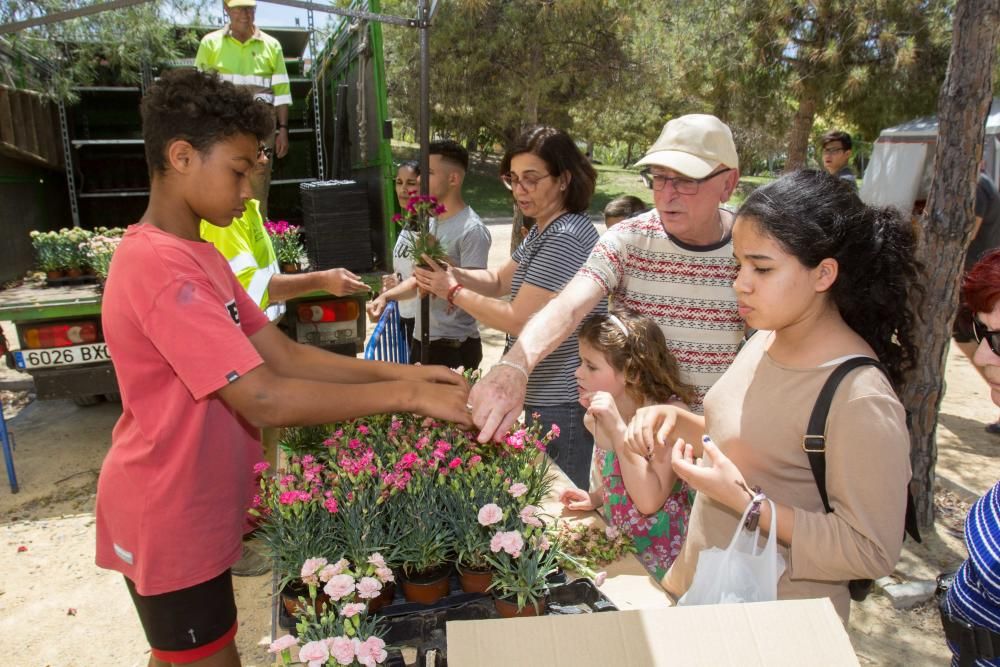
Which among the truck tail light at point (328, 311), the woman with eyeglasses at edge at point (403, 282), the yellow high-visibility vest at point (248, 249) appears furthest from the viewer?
the truck tail light at point (328, 311)

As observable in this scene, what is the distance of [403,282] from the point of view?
368cm

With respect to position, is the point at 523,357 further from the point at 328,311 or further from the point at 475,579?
the point at 328,311

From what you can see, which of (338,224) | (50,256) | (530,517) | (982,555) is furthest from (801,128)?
(530,517)

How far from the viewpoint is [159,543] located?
1.66 m

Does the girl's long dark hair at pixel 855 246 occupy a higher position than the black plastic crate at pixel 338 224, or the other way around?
the girl's long dark hair at pixel 855 246

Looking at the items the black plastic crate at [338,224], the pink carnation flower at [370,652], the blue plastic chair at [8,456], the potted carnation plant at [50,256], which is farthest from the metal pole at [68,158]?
the pink carnation flower at [370,652]

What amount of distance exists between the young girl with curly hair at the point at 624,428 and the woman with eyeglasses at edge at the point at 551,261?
1.15 ft

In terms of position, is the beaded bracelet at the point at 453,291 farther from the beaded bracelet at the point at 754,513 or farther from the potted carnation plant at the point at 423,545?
the beaded bracelet at the point at 754,513

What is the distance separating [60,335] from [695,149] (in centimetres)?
357

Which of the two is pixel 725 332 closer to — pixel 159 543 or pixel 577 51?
pixel 159 543

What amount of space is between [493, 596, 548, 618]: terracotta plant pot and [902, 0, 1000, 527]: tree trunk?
256 centimetres

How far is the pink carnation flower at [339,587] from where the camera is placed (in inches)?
53.4

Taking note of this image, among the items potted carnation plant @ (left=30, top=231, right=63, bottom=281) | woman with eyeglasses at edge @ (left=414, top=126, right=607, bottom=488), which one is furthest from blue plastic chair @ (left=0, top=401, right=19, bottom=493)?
woman with eyeglasses at edge @ (left=414, top=126, right=607, bottom=488)

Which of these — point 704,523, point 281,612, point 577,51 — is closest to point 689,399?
point 704,523
